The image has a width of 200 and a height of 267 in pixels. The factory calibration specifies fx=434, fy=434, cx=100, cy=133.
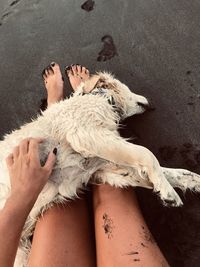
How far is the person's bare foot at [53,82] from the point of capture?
2705mm

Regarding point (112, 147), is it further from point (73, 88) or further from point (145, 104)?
point (73, 88)

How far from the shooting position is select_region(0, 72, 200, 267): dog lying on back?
6.66ft

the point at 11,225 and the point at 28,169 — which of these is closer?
the point at 11,225

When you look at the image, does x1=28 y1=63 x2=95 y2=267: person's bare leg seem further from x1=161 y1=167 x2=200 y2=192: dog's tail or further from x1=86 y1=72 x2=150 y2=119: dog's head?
x1=86 y1=72 x2=150 y2=119: dog's head

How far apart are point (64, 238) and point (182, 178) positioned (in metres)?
0.65

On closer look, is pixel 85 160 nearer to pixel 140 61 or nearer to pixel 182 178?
pixel 182 178

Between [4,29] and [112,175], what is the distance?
1.60 metres

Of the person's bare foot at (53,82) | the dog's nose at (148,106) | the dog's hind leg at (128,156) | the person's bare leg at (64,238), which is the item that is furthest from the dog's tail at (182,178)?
the person's bare foot at (53,82)

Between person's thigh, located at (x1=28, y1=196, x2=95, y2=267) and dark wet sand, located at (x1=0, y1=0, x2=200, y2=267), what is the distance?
421mm

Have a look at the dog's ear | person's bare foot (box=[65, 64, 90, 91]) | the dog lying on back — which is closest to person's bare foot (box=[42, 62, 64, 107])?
person's bare foot (box=[65, 64, 90, 91])

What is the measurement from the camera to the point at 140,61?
2.73 metres

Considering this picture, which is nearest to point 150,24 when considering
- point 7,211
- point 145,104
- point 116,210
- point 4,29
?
point 145,104

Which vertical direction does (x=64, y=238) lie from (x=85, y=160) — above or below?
below

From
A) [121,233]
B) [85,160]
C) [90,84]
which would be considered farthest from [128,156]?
[90,84]
